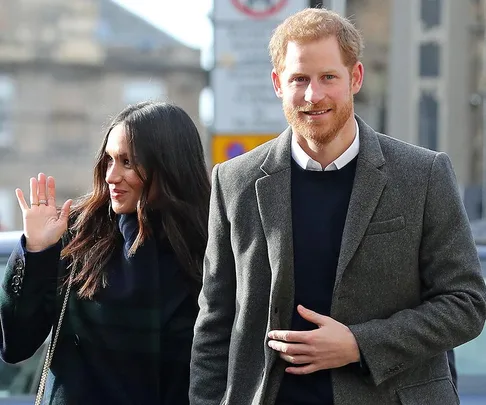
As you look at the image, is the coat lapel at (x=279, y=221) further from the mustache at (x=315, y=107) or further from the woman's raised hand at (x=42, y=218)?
the woman's raised hand at (x=42, y=218)

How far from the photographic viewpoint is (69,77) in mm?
62875

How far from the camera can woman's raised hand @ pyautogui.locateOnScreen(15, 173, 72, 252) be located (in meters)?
3.75

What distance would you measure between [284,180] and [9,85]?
198 ft

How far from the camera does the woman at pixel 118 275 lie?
Result: 3736 millimetres

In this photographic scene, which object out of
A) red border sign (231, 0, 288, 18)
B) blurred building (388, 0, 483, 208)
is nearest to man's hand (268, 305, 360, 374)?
red border sign (231, 0, 288, 18)

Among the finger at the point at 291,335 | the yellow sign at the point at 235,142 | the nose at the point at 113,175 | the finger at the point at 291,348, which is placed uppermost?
the nose at the point at 113,175

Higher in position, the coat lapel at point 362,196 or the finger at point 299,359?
the coat lapel at point 362,196

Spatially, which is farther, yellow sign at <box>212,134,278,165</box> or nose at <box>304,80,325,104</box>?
yellow sign at <box>212,134,278,165</box>

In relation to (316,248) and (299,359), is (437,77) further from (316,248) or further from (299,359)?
(299,359)

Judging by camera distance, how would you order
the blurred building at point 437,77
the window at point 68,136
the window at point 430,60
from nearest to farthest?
the blurred building at point 437,77 < the window at point 430,60 < the window at point 68,136

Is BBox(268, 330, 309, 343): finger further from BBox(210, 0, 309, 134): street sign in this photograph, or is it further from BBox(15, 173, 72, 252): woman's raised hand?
BBox(210, 0, 309, 134): street sign

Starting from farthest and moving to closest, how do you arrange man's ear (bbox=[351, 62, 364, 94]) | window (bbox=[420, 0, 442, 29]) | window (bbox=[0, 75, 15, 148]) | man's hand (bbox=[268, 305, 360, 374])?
1. window (bbox=[0, 75, 15, 148])
2. window (bbox=[420, 0, 442, 29])
3. man's ear (bbox=[351, 62, 364, 94])
4. man's hand (bbox=[268, 305, 360, 374])

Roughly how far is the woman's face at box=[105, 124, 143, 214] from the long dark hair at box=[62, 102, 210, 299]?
0.06ft

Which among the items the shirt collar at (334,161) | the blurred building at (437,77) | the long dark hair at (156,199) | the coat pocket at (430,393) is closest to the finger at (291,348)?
the coat pocket at (430,393)
